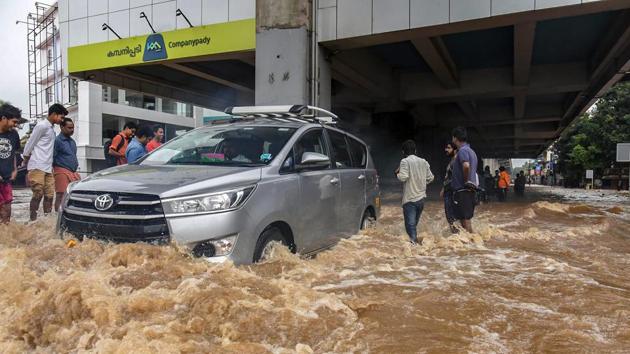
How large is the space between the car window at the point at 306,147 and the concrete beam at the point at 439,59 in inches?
262

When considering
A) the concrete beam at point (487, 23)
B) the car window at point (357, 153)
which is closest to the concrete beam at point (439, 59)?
the concrete beam at point (487, 23)

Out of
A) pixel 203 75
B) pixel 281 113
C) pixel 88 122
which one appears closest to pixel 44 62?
pixel 88 122

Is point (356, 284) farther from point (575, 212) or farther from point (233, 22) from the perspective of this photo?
point (575, 212)

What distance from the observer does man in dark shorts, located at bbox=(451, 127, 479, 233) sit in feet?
20.6

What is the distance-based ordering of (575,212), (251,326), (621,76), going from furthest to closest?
(621,76)
(575,212)
(251,326)

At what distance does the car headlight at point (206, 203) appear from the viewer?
11.7ft

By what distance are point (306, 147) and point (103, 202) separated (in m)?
2.05

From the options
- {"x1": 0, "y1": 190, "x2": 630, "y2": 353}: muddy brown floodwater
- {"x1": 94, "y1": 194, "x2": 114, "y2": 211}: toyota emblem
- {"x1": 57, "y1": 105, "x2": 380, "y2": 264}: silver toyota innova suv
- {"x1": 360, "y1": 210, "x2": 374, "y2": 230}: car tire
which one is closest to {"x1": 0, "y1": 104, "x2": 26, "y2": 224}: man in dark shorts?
{"x1": 0, "y1": 190, "x2": 630, "y2": 353}: muddy brown floodwater

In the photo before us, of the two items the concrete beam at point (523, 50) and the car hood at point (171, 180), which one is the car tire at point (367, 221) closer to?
the car hood at point (171, 180)

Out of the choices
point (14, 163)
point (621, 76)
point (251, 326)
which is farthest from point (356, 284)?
point (621, 76)

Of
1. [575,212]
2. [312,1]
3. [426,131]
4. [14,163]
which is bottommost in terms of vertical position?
[575,212]

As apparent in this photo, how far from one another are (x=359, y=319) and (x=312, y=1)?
8.16 m

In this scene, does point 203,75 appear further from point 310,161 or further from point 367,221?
point 310,161

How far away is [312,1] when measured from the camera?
32.8 ft
